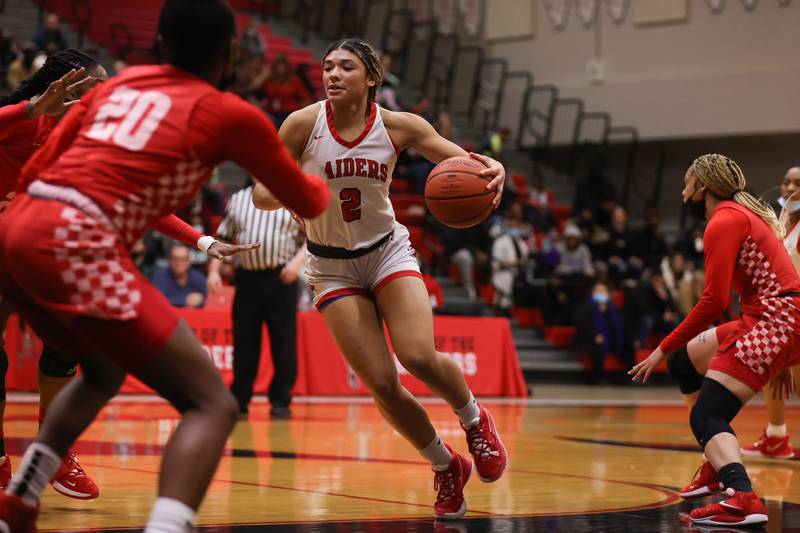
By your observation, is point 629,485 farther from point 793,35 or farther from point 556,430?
point 793,35

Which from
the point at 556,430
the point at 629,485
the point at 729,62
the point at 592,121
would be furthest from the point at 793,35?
the point at 629,485

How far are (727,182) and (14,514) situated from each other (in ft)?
11.2

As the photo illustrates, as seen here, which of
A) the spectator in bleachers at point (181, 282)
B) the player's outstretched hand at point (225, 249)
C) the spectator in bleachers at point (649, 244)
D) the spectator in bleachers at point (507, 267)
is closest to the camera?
the player's outstretched hand at point (225, 249)

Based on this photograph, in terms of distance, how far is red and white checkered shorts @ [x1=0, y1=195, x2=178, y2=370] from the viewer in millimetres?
3373

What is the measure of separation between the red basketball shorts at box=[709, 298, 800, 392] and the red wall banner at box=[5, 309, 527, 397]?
22.9ft

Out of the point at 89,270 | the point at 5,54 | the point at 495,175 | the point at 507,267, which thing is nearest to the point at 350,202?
the point at 495,175

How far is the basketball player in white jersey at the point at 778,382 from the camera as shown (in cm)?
724

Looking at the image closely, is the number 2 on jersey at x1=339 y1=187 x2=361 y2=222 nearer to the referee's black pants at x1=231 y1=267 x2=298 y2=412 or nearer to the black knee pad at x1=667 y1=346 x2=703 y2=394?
the black knee pad at x1=667 y1=346 x2=703 y2=394

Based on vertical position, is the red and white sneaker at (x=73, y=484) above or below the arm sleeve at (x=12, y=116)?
below

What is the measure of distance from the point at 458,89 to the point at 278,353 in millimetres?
14598

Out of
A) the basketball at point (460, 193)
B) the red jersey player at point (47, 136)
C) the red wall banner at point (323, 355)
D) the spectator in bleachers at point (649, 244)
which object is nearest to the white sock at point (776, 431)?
the basketball at point (460, 193)

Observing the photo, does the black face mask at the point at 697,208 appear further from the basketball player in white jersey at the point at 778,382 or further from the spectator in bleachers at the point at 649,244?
the spectator in bleachers at the point at 649,244

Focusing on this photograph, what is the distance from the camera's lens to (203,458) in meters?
3.38

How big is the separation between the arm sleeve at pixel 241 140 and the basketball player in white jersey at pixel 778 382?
4127mm
